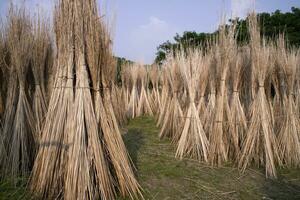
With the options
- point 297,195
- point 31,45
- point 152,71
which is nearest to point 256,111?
point 297,195

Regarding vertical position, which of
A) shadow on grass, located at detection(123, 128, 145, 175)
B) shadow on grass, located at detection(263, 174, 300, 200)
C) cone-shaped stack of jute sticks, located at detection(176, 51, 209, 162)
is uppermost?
cone-shaped stack of jute sticks, located at detection(176, 51, 209, 162)

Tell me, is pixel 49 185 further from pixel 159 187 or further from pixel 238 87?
pixel 238 87

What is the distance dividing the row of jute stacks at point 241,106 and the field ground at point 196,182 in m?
0.22

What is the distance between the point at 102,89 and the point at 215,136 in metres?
2.15

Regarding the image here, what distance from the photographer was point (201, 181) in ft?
11.9

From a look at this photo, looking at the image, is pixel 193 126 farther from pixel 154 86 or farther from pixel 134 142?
pixel 154 86

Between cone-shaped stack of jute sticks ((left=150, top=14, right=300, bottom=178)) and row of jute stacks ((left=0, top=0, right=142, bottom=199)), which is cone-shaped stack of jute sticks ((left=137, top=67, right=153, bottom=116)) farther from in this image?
row of jute stacks ((left=0, top=0, right=142, bottom=199))

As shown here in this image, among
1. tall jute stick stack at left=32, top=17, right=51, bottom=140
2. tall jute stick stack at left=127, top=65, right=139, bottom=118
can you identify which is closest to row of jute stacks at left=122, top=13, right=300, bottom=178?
tall jute stick stack at left=32, top=17, right=51, bottom=140

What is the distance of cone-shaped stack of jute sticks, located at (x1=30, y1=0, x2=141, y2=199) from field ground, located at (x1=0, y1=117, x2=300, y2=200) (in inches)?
16.1

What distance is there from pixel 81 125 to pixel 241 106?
300cm

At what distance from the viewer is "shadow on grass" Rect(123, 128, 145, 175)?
4420 mm

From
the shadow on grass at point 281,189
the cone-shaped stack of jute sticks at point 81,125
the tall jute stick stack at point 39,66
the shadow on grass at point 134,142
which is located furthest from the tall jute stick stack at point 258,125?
the tall jute stick stack at point 39,66

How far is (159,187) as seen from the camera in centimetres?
329

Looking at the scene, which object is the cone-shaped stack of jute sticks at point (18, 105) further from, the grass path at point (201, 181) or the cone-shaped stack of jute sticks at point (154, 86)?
the cone-shaped stack of jute sticks at point (154, 86)
